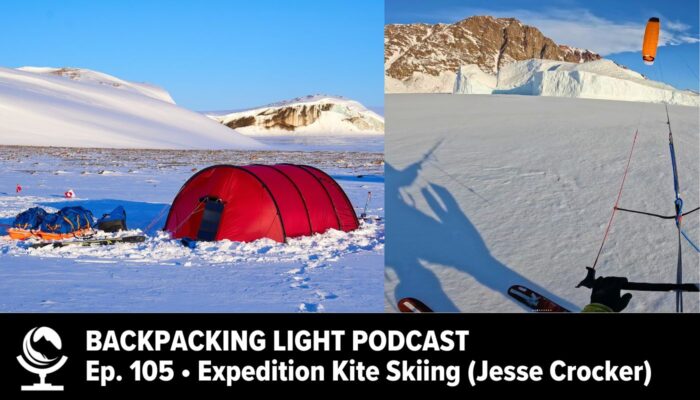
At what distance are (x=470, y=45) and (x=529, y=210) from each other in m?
136

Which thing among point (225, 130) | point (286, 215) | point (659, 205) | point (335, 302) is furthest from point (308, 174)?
point (225, 130)

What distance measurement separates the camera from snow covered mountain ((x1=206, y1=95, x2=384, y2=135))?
4163 inches

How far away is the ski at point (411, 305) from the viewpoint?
4.81m

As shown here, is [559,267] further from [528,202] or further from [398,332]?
Answer: [398,332]

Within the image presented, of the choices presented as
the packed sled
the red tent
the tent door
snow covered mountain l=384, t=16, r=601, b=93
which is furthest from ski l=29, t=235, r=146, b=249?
snow covered mountain l=384, t=16, r=601, b=93

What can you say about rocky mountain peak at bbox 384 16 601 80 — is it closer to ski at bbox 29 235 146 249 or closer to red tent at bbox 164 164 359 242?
red tent at bbox 164 164 359 242

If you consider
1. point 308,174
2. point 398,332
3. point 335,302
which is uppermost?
point 308,174

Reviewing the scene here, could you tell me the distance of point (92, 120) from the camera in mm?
65312

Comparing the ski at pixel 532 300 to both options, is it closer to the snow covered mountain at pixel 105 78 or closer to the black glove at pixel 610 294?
the black glove at pixel 610 294

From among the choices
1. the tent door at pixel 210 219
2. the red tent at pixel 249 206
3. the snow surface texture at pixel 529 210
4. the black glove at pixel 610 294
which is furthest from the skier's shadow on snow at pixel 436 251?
the tent door at pixel 210 219

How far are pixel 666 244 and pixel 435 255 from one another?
6.88ft

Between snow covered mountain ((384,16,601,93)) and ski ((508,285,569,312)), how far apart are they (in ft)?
350

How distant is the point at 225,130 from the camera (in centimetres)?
7919

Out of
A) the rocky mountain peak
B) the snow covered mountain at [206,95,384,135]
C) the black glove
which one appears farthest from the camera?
the rocky mountain peak
